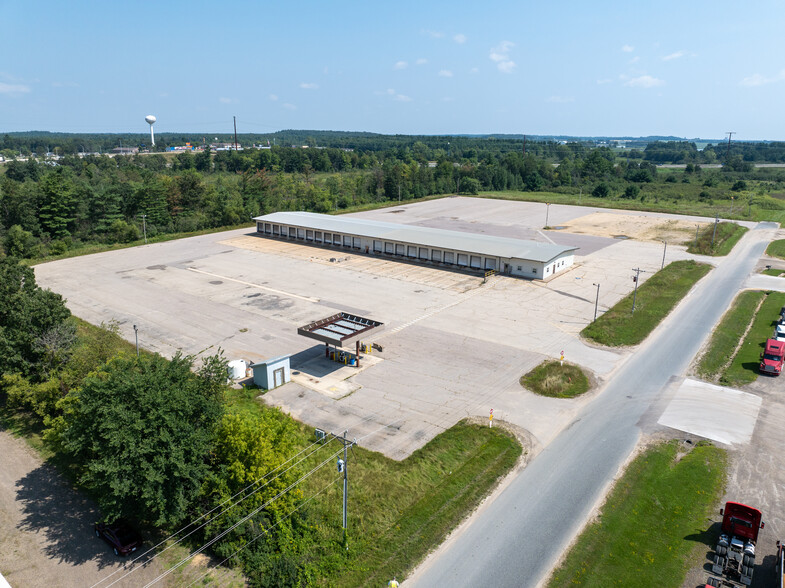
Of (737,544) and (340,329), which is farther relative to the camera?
(340,329)

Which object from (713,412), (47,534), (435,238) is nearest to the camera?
(47,534)

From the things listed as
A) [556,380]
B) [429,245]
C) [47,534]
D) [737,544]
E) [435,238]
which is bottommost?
[47,534]

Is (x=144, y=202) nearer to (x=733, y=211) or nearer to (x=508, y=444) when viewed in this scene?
(x=508, y=444)

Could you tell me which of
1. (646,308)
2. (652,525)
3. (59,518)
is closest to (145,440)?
(59,518)

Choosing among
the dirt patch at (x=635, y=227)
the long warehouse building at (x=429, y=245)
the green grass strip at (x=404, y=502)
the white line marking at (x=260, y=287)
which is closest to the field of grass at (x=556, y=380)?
the green grass strip at (x=404, y=502)

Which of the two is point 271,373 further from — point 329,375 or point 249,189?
point 249,189

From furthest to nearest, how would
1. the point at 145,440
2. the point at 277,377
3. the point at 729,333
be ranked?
the point at 729,333 → the point at 277,377 → the point at 145,440

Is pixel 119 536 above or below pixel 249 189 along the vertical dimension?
below

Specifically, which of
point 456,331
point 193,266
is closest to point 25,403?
point 456,331
